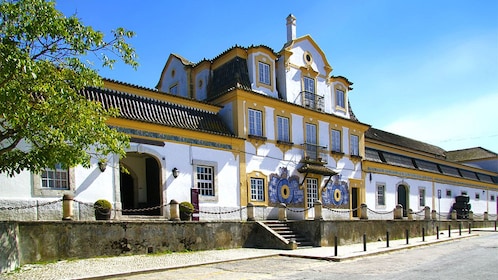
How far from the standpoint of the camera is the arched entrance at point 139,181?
19109 millimetres

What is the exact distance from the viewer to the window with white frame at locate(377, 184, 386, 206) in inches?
1187

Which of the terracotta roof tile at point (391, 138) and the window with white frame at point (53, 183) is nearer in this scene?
the window with white frame at point (53, 183)

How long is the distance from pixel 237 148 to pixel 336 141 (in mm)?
8501

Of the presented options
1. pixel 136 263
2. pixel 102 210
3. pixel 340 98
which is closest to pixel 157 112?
pixel 102 210

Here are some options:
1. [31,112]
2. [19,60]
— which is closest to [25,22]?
[19,60]

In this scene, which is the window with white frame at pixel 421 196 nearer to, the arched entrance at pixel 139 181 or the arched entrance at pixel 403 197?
the arched entrance at pixel 403 197

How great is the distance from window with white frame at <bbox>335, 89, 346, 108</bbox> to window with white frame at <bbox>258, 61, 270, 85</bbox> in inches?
241

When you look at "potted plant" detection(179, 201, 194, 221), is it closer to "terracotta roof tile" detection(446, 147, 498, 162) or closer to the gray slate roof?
the gray slate roof

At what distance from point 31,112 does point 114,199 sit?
7.57 metres

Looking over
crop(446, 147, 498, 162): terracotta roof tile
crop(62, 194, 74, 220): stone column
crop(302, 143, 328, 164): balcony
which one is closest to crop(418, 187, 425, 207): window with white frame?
crop(302, 143, 328, 164): balcony

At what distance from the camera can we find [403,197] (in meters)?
32.8

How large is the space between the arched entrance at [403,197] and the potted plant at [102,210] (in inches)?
930

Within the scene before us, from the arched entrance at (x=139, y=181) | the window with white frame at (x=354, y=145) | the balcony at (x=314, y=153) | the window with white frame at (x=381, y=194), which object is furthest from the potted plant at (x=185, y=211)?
the window with white frame at (x=381, y=194)

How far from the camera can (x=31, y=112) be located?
9.31m
